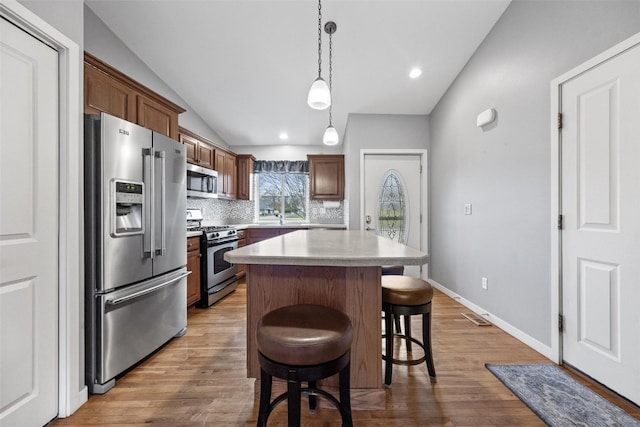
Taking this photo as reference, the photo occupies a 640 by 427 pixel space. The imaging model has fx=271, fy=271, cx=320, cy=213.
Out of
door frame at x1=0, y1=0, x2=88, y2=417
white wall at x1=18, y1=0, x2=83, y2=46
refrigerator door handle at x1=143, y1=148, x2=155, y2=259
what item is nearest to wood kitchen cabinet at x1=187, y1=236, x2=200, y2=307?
refrigerator door handle at x1=143, y1=148, x2=155, y2=259

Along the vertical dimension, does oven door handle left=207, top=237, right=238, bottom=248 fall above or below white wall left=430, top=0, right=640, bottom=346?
below

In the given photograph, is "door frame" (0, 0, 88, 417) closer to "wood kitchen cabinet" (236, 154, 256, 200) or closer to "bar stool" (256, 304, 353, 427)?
"bar stool" (256, 304, 353, 427)

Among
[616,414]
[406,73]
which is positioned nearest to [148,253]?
[616,414]

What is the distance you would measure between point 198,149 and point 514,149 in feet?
12.0

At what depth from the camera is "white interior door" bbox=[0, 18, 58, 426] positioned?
1254 mm

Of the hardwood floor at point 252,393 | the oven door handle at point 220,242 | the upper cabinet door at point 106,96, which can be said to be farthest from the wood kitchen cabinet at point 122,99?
the hardwood floor at point 252,393

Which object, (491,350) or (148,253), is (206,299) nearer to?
(148,253)

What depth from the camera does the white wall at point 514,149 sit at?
6.26ft

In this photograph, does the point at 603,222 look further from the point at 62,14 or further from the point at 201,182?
the point at 201,182

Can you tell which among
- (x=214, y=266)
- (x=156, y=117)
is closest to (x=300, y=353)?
(x=156, y=117)

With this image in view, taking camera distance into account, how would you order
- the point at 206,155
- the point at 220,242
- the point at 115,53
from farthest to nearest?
the point at 206,155, the point at 220,242, the point at 115,53

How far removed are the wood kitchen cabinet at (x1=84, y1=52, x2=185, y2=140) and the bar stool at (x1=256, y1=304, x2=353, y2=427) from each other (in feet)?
6.60

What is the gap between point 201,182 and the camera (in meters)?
3.77

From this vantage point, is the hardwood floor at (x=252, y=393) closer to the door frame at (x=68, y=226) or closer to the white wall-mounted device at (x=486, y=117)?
the door frame at (x=68, y=226)
